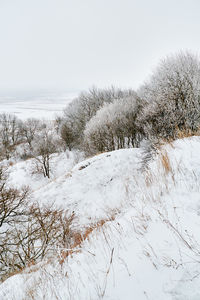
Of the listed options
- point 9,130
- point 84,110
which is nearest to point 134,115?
point 84,110

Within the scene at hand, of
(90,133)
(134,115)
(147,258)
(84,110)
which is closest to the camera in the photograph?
(147,258)

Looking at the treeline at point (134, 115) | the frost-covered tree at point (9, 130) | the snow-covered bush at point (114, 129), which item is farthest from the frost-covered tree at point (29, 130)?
the snow-covered bush at point (114, 129)

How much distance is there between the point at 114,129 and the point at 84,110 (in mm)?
14169

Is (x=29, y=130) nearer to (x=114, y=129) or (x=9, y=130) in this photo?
(x=9, y=130)

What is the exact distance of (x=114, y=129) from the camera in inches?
852

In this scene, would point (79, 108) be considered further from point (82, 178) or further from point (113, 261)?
point (113, 261)

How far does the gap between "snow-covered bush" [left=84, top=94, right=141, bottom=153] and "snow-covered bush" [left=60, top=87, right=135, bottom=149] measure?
9332 mm

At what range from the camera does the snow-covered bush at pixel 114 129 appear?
71.4 ft

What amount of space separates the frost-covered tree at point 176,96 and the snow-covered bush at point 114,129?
4444 millimetres

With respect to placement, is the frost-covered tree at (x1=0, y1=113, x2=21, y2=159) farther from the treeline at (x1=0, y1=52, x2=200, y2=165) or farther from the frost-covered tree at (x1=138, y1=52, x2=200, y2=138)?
the frost-covered tree at (x1=138, y1=52, x2=200, y2=138)

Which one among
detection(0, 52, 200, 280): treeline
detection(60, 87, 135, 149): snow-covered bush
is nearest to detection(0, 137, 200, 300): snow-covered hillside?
detection(0, 52, 200, 280): treeline

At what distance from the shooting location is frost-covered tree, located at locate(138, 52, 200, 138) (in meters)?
11.7

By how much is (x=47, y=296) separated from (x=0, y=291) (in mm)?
1473

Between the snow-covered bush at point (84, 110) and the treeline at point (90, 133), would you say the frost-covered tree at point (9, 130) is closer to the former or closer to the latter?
the treeline at point (90, 133)
